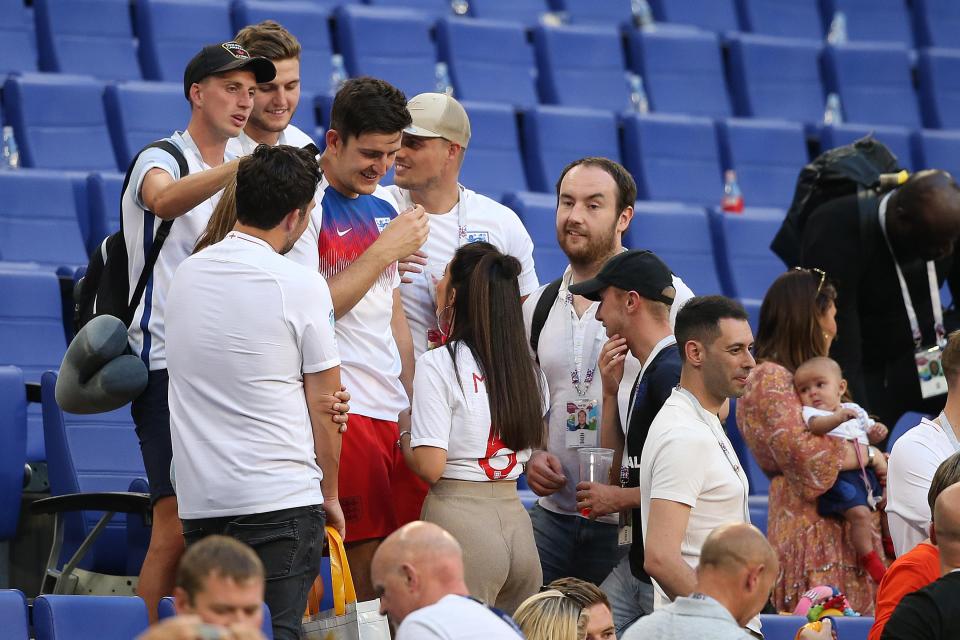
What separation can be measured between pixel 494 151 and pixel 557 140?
35 centimetres

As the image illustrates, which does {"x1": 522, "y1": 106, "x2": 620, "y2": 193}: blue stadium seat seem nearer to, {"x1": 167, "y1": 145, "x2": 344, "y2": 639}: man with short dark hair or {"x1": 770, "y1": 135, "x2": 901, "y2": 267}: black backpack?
{"x1": 770, "y1": 135, "x2": 901, "y2": 267}: black backpack

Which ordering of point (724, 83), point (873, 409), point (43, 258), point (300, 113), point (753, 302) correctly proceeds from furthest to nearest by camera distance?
point (724, 83) → point (300, 113) → point (753, 302) → point (43, 258) → point (873, 409)

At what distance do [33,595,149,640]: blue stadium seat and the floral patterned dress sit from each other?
1.91 metres

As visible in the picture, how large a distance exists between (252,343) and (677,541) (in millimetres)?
1029

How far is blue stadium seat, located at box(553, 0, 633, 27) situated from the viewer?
28.9ft

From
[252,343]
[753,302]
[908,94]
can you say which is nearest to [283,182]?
[252,343]

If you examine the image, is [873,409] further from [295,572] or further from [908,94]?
[908,94]

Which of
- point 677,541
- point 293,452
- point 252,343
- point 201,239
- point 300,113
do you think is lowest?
point 677,541

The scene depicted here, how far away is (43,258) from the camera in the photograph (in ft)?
18.9

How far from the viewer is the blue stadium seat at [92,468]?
4281 mm

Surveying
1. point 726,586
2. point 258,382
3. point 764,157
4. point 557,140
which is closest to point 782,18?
point 764,157

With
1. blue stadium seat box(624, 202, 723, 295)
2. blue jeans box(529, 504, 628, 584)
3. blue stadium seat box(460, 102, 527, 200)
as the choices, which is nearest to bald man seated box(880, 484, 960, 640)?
blue jeans box(529, 504, 628, 584)

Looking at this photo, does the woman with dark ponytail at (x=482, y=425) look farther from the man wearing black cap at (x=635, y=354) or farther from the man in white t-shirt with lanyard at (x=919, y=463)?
the man in white t-shirt with lanyard at (x=919, y=463)

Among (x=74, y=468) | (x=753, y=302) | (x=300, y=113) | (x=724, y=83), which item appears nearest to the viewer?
(x=74, y=468)
